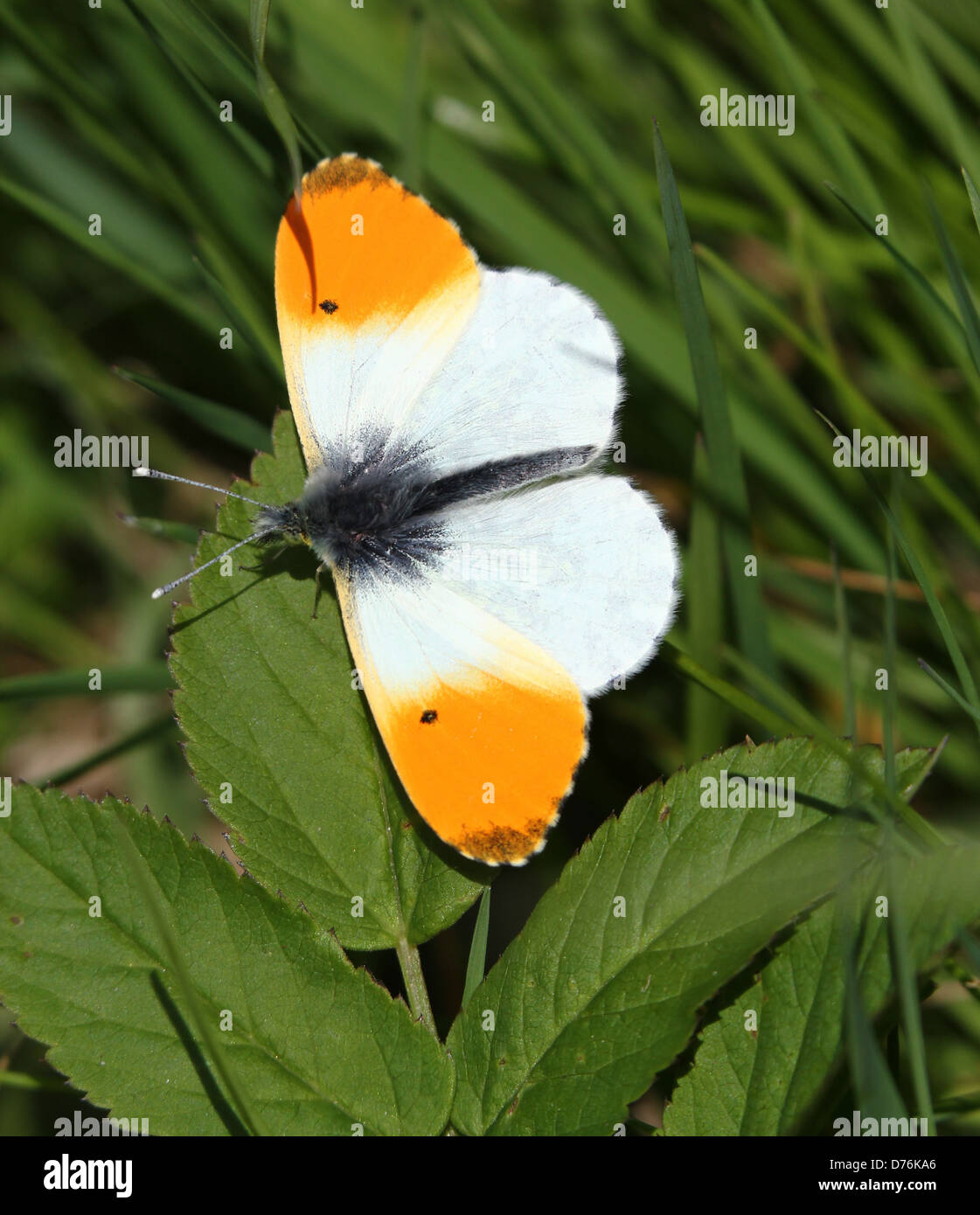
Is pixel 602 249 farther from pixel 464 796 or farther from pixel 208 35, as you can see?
pixel 464 796

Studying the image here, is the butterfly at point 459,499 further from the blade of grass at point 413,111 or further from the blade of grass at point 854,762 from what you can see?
the blade of grass at point 413,111

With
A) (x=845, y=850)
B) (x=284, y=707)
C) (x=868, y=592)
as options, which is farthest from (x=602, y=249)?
(x=845, y=850)
